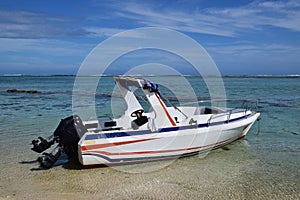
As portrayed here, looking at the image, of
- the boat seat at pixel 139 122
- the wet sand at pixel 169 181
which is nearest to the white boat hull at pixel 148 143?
the wet sand at pixel 169 181

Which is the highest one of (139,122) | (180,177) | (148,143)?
(139,122)

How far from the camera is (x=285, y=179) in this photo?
278 inches

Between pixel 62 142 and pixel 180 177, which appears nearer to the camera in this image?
pixel 180 177

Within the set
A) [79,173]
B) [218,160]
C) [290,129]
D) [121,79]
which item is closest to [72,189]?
[79,173]

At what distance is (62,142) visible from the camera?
759 cm

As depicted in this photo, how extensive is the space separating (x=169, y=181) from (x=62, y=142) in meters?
2.95

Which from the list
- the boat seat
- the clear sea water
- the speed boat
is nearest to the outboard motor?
the speed boat

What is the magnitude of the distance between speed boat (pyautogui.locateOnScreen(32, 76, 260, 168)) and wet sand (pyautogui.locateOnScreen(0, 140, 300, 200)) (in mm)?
350

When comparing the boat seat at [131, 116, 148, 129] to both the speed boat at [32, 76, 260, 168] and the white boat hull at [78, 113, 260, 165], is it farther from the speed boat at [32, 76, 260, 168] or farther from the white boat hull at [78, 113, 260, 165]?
the white boat hull at [78, 113, 260, 165]

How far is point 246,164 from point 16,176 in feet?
20.1

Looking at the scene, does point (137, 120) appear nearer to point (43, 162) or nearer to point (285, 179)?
point (43, 162)

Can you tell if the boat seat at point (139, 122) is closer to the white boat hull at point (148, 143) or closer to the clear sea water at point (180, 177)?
the white boat hull at point (148, 143)

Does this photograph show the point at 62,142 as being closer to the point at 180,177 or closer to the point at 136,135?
the point at 136,135

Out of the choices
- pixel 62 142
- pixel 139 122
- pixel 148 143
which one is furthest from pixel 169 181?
pixel 62 142
